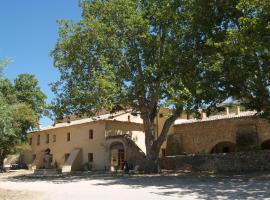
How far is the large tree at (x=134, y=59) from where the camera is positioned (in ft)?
85.6

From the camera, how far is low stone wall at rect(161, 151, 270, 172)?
91.1 feet

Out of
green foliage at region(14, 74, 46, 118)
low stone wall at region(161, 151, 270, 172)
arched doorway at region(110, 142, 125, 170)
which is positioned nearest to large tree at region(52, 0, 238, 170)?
low stone wall at region(161, 151, 270, 172)

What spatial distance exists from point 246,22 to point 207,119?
20.5 m

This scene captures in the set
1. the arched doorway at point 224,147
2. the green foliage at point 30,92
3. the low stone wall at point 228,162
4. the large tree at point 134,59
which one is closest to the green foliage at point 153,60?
the large tree at point 134,59

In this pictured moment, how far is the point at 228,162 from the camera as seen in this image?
95.3 feet

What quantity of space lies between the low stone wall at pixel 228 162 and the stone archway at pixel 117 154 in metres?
7.39

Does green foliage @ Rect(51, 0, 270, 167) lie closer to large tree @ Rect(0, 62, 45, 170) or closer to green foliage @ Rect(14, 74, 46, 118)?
large tree @ Rect(0, 62, 45, 170)

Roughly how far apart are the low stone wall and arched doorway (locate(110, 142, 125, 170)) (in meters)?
7.38

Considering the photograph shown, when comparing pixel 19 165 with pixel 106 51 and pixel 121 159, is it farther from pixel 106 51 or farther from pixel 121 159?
pixel 106 51

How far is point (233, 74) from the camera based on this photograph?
2134 cm

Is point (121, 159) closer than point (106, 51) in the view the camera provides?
No

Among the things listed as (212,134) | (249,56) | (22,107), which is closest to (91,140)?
(22,107)

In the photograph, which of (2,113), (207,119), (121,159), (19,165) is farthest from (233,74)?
(19,165)

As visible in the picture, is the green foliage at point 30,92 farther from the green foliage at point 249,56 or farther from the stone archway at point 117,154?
the green foliage at point 249,56
